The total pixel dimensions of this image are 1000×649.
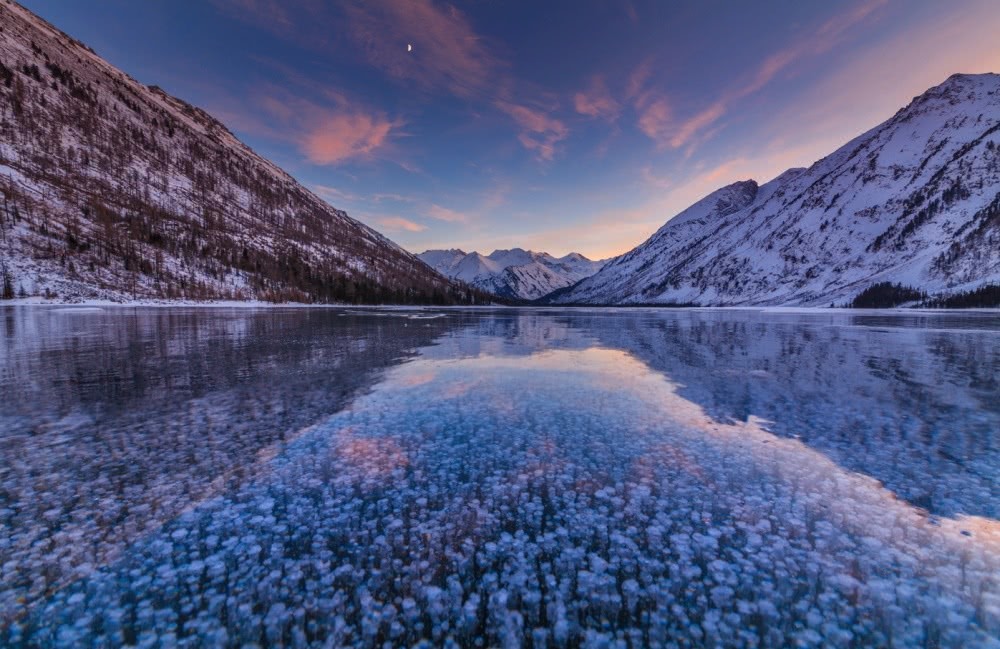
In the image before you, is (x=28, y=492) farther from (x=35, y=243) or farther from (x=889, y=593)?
(x=35, y=243)

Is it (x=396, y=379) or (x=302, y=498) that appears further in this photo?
(x=396, y=379)

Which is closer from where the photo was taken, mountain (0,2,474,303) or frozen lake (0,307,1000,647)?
frozen lake (0,307,1000,647)

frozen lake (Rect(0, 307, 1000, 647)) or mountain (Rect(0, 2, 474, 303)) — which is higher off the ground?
mountain (Rect(0, 2, 474, 303))

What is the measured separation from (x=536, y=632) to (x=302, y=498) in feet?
15.6

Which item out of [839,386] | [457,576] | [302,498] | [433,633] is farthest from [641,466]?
[839,386]

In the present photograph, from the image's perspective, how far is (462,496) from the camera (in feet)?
23.9

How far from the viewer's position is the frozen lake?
4473 millimetres

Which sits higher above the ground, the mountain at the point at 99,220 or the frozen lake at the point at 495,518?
the mountain at the point at 99,220

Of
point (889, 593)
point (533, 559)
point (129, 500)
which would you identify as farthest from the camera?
point (129, 500)

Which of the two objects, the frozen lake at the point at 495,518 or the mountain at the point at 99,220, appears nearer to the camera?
the frozen lake at the point at 495,518

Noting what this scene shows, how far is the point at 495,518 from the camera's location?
21.5ft

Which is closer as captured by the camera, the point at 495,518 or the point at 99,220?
the point at 495,518

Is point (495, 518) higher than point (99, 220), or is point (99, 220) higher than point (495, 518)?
point (99, 220)

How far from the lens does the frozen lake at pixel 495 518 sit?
4.47 meters
